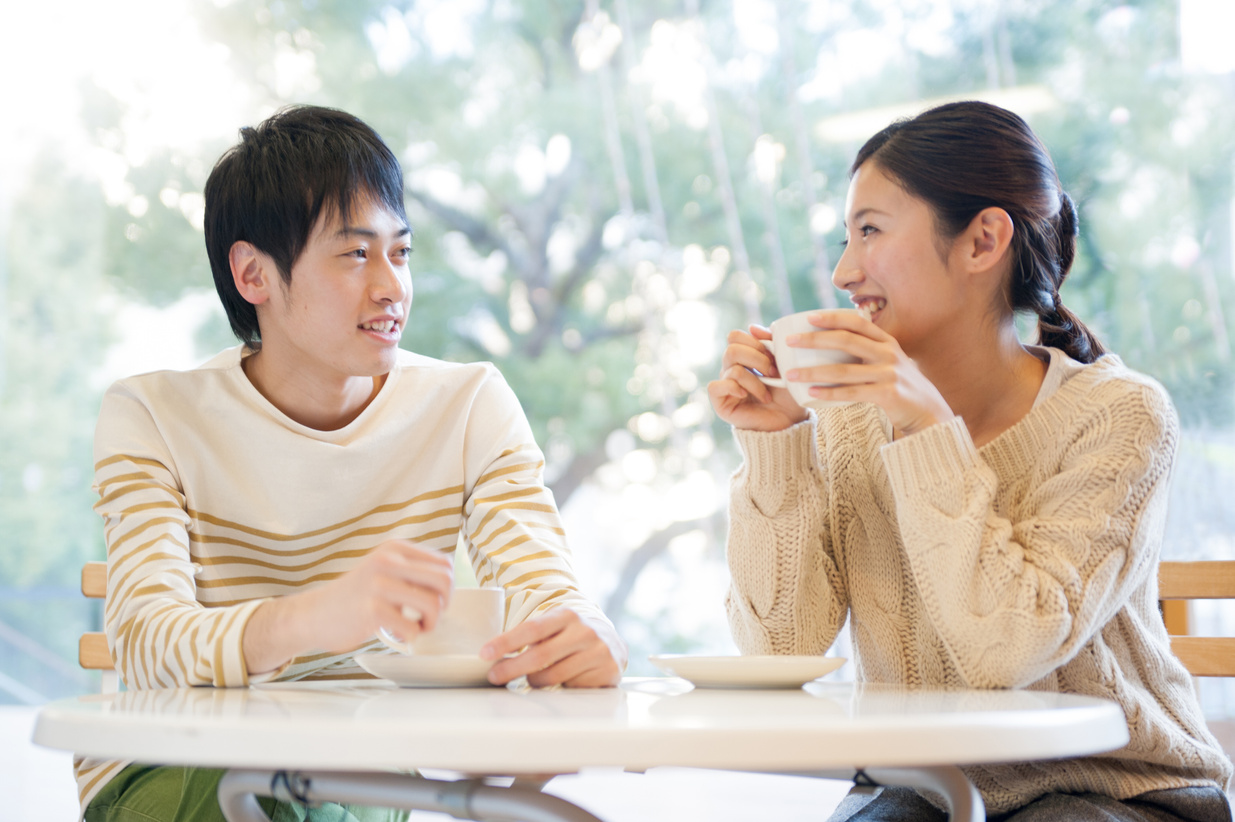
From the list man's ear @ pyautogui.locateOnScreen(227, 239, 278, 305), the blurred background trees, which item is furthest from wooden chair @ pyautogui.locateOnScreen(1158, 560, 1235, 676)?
the blurred background trees

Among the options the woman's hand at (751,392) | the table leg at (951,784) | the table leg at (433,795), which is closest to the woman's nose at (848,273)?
the woman's hand at (751,392)

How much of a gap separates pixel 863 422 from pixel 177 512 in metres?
0.77

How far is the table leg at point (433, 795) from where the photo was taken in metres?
0.63

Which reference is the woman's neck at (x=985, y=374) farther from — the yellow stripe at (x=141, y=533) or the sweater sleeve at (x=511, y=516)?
the yellow stripe at (x=141, y=533)

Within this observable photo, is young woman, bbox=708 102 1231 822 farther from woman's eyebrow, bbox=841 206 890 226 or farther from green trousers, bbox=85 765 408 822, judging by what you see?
green trousers, bbox=85 765 408 822

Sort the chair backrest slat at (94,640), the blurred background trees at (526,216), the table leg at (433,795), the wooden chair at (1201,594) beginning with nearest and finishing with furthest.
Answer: the table leg at (433,795), the wooden chair at (1201,594), the chair backrest slat at (94,640), the blurred background trees at (526,216)

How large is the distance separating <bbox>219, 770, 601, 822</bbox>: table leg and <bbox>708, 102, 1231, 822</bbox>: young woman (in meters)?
0.50

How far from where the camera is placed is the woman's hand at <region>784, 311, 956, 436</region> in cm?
101

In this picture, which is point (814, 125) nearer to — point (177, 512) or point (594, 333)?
point (594, 333)

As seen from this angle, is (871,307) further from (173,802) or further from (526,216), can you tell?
(526,216)

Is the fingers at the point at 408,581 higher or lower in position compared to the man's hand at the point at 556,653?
higher

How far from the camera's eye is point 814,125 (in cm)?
367

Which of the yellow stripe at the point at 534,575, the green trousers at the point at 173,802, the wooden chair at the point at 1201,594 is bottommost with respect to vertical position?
the wooden chair at the point at 1201,594

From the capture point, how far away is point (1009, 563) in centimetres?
96
